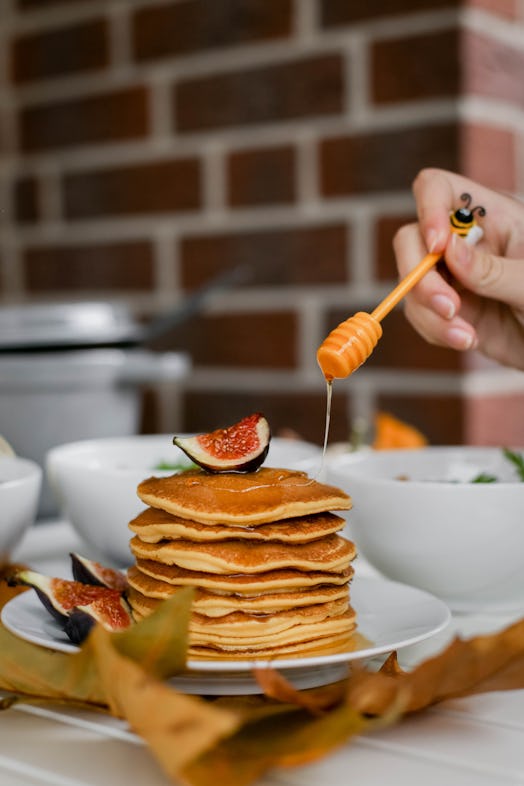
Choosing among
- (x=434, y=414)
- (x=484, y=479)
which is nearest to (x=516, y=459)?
(x=484, y=479)

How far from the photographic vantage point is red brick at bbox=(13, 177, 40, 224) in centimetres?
230

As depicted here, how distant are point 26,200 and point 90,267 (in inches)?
9.7

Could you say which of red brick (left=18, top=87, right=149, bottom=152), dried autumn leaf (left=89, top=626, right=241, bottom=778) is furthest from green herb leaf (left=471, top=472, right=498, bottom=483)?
red brick (left=18, top=87, right=149, bottom=152)

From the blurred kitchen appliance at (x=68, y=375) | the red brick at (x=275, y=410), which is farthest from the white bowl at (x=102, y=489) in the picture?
the red brick at (x=275, y=410)

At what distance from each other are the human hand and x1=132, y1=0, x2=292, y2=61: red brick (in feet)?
2.79

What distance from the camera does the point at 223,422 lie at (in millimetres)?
2068

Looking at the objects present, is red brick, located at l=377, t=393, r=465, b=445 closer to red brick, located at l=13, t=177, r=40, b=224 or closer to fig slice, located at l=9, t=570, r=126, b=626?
red brick, located at l=13, t=177, r=40, b=224

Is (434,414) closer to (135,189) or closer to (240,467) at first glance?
(135,189)

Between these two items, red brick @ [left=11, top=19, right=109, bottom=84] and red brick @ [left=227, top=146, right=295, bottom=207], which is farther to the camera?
red brick @ [left=11, top=19, right=109, bottom=84]

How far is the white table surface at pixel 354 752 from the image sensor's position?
0.56 m

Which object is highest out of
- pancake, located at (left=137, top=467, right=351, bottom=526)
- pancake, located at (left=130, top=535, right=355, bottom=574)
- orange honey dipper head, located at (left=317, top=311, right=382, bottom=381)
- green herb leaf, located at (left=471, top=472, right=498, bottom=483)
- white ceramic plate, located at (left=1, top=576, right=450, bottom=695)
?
orange honey dipper head, located at (left=317, top=311, right=382, bottom=381)

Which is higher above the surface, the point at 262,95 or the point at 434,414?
the point at 262,95

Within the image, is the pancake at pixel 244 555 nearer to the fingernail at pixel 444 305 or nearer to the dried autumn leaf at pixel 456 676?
the dried autumn leaf at pixel 456 676

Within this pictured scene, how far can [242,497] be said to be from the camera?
26.6 inches
